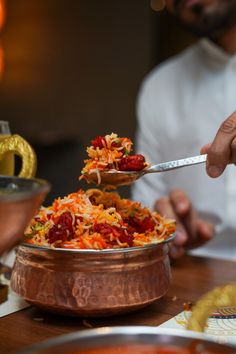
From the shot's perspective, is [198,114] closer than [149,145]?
Yes

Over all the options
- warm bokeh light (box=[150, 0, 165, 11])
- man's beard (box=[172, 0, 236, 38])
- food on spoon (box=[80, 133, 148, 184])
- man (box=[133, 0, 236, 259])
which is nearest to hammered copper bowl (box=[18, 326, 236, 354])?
food on spoon (box=[80, 133, 148, 184])

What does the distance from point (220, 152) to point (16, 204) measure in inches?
17.3

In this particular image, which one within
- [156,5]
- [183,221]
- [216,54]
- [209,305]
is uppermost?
[156,5]

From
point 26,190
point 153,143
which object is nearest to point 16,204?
point 26,190

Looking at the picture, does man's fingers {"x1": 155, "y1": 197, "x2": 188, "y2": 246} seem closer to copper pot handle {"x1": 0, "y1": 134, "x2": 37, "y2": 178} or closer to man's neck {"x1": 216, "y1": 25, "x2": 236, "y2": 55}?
copper pot handle {"x1": 0, "y1": 134, "x2": 37, "y2": 178}

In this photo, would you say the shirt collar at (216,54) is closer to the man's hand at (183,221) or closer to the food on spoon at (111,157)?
the man's hand at (183,221)

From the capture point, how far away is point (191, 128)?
204cm

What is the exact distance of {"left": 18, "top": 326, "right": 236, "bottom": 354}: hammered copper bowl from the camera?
462mm

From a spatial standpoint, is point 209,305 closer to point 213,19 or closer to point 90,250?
point 90,250

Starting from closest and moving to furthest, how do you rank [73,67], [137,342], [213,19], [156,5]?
[137,342], [213,19], [156,5], [73,67]

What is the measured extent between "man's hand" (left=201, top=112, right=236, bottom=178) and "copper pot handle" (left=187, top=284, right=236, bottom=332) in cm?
21

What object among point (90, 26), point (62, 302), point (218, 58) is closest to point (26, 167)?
point (62, 302)

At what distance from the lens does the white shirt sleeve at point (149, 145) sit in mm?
2071

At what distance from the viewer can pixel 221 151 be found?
0.87 meters
